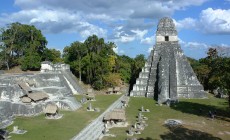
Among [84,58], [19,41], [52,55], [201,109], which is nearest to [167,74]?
[201,109]

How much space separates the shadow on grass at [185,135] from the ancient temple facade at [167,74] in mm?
12872

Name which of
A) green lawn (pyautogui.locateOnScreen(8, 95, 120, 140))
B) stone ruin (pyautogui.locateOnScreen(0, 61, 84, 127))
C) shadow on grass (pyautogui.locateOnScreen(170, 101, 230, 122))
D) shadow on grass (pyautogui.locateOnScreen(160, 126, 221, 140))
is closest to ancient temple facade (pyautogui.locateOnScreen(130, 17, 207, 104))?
shadow on grass (pyautogui.locateOnScreen(170, 101, 230, 122))

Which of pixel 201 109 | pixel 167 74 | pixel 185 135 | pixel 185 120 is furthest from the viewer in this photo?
pixel 167 74

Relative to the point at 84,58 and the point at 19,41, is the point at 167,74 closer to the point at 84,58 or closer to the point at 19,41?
the point at 84,58

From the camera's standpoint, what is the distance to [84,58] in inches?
2088

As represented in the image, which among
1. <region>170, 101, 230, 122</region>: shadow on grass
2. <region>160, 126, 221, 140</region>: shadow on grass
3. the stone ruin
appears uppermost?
the stone ruin

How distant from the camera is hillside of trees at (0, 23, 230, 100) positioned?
51.6 m

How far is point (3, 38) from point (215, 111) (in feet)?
145

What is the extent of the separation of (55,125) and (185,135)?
11.8 metres

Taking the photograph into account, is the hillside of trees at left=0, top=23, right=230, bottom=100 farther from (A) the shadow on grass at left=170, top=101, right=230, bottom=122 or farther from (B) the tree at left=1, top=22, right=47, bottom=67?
(A) the shadow on grass at left=170, top=101, right=230, bottom=122

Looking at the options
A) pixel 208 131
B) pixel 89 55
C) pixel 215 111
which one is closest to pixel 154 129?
pixel 208 131

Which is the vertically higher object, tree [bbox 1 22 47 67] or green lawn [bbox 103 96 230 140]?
tree [bbox 1 22 47 67]

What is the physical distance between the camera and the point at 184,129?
2533 cm

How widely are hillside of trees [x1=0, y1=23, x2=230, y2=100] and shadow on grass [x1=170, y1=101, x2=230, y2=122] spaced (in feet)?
48.7
